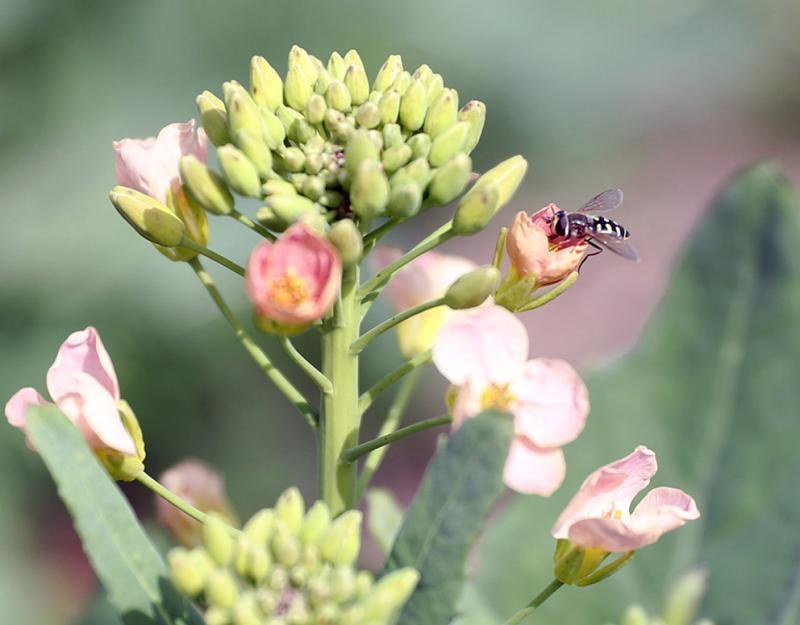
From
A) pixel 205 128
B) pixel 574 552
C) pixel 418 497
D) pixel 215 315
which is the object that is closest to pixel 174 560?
pixel 418 497

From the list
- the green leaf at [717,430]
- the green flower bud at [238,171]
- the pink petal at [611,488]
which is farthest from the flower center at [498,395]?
the green leaf at [717,430]

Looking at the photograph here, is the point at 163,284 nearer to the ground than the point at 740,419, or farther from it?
farther from it

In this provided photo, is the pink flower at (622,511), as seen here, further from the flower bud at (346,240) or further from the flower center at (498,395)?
the flower bud at (346,240)

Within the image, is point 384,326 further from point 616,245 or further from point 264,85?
point 616,245

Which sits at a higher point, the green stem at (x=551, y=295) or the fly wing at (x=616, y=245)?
the green stem at (x=551, y=295)

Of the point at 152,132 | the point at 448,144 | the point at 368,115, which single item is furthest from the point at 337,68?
the point at 152,132

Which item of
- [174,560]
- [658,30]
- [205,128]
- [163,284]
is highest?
[205,128]

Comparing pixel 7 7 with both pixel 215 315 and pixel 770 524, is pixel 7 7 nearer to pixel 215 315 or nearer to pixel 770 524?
pixel 215 315
